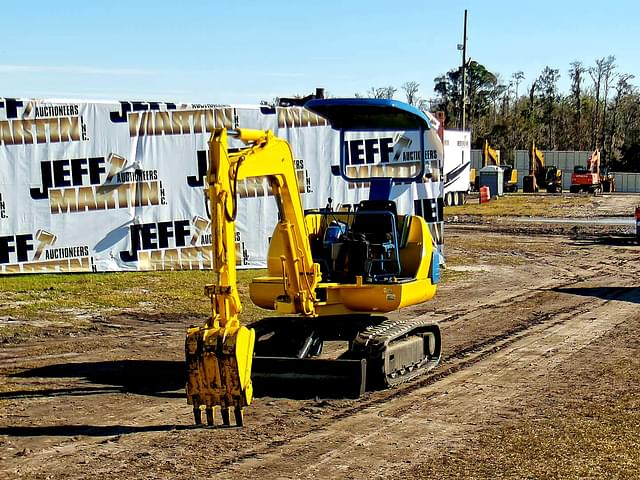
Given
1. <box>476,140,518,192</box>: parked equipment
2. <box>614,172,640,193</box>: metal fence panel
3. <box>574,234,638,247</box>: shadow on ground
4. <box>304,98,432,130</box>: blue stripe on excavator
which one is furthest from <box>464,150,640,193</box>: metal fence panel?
<box>304,98,432,130</box>: blue stripe on excavator

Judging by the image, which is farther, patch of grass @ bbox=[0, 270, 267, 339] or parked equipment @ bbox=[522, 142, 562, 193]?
parked equipment @ bbox=[522, 142, 562, 193]

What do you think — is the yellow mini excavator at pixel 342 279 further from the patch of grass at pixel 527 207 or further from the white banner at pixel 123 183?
the patch of grass at pixel 527 207

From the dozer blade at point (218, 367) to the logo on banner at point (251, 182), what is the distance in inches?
499

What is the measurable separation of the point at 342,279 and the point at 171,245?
11074mm

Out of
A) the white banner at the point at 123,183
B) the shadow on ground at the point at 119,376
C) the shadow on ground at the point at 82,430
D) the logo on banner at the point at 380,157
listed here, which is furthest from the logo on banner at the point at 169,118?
the shadow on ground at the point at 82,430

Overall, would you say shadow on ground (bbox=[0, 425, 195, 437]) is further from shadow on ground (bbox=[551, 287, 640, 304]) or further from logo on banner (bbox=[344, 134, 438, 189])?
logo on banner (bbox=[344, 134, 438, 189])

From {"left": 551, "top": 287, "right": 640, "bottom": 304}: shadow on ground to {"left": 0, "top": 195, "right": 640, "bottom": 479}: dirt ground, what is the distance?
88.4 inches

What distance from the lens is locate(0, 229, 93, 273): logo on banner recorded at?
19219mm

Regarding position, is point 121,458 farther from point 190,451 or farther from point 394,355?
point 394,355

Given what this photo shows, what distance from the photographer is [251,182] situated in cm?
2167

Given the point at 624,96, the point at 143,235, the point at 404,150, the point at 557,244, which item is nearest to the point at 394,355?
the point at 143,235

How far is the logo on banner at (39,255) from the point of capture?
Answer: 19219 mm

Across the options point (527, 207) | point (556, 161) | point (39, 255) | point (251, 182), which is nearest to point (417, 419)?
point (39, 255)

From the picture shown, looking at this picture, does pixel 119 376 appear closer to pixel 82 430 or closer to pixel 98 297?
pixel 82 430
